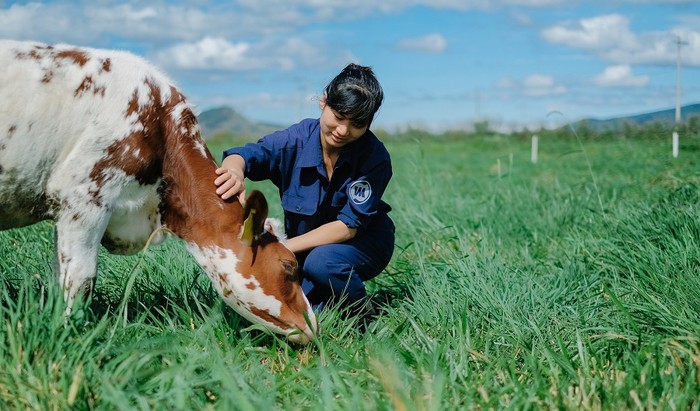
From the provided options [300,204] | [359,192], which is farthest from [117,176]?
[359,192]

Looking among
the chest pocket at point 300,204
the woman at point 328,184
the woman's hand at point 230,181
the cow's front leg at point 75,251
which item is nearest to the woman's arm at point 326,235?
the woman at point 328,184

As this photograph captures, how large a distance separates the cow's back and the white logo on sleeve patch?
46.5 inches

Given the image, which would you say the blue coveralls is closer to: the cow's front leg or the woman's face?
the woman's face

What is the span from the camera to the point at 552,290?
4484 millimetres

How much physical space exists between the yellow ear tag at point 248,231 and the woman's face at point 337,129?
2.51 ft

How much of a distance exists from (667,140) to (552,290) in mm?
16418

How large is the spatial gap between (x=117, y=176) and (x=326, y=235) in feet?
4.21

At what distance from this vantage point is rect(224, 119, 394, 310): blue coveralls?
4.33m

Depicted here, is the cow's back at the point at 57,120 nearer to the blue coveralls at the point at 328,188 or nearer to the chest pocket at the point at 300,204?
the blue coveralls at the point at 328,188

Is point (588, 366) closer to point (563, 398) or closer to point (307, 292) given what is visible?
point (563, 398)

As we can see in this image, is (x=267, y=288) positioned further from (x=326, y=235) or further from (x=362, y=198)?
(x=362, y=198)

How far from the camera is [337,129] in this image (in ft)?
13.3

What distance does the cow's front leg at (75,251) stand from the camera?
140 inches

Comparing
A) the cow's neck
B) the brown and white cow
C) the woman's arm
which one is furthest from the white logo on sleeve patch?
the cow's neck
